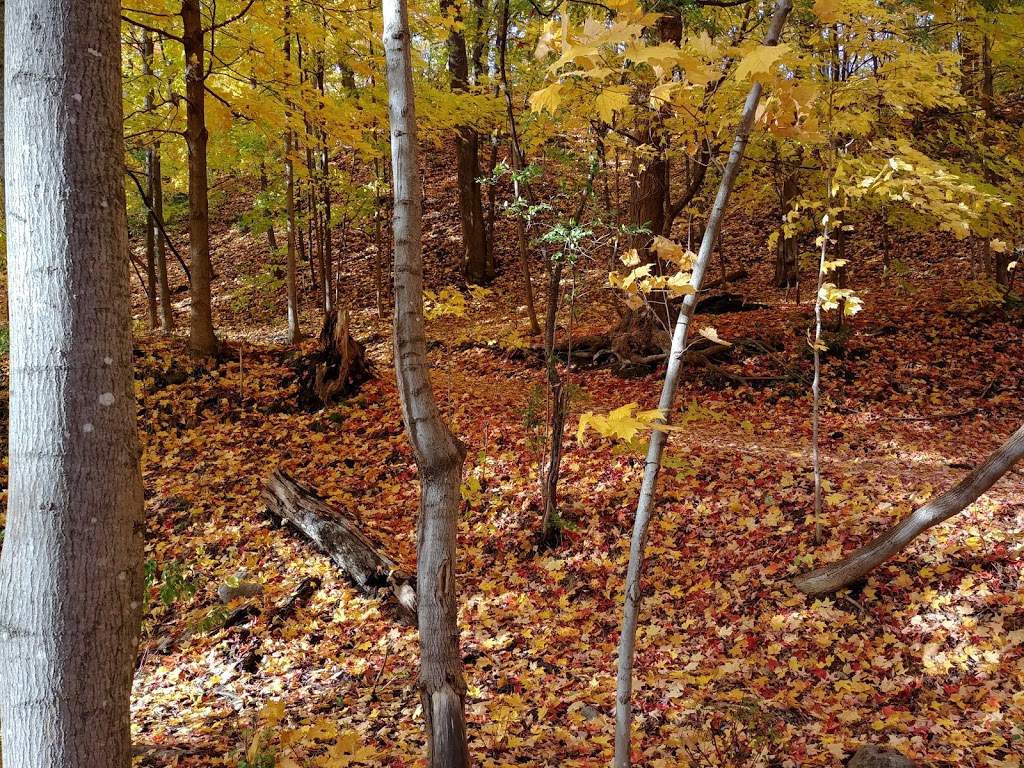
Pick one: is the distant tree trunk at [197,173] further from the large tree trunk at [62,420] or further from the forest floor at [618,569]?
the large tree trunk at [62,420]

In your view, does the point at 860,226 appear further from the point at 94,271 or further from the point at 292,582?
the point at 94,271

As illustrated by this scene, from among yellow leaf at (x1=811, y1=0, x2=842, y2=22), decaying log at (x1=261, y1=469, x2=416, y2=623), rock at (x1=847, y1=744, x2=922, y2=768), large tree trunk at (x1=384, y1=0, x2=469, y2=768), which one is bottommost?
rock at (x1=847, y1=744, x2=922, y2=768)

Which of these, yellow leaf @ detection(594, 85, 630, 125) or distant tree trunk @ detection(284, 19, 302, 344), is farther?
distant tree trunk @ detection(284, 19, 302, 344)

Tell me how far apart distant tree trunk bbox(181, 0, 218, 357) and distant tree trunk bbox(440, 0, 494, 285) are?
564 cm

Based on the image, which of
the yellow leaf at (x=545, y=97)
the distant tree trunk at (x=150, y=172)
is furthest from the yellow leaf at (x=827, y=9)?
the distant tree trunk at (x=150, y=172)

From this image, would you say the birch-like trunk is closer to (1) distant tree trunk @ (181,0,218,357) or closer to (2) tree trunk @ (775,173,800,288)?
(1) distant tree trunk @ (181,0,218,357)

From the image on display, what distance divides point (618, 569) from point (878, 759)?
99.5 inches

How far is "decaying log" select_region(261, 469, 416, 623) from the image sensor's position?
5.20 m

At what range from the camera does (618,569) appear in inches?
213

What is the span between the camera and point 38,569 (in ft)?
5.74

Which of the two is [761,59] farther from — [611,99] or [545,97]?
[545,97]

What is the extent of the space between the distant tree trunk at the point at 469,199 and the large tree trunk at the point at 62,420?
11355mm

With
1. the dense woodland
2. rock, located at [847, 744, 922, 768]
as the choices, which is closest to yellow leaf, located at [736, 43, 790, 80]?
the dense woodland

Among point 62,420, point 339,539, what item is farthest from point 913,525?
point 62,420
